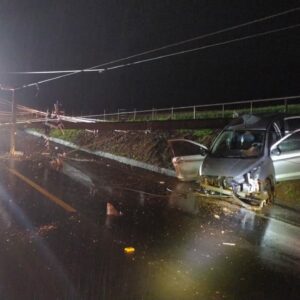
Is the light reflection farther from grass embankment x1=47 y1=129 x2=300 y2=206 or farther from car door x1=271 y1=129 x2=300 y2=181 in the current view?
grass embankment x1=47 y1=129 x2=300 y2=206

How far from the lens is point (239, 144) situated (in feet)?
41.1

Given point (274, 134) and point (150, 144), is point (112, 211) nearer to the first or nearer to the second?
point (274, 134)

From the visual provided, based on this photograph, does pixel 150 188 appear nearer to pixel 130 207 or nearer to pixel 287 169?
pixel 130 207

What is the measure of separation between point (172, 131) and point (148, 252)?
Answer: 668 inches

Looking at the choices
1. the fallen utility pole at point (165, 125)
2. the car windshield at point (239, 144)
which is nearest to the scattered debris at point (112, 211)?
the car windshield at point (239, 144)

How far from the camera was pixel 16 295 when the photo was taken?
5.47m

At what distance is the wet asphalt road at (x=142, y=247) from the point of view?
5.81 meters

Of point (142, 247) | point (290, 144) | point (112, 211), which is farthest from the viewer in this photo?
point (290, 144)

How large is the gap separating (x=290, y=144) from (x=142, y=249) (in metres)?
5.93

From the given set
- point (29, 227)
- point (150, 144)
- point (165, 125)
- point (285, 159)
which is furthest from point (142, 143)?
point (29, 227)

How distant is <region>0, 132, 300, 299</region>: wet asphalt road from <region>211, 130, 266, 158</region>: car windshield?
51.5 inches

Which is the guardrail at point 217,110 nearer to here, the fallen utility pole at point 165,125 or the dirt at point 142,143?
the fallen utility pole at point 165,125

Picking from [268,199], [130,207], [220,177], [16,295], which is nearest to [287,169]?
[268,199]

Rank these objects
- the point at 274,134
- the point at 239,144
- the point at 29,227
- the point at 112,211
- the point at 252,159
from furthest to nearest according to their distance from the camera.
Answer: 1. the point at 239,144
2. the point at 274,134
3. the point at 252,159
4. the point at 112,211
5. the point at 29,227
